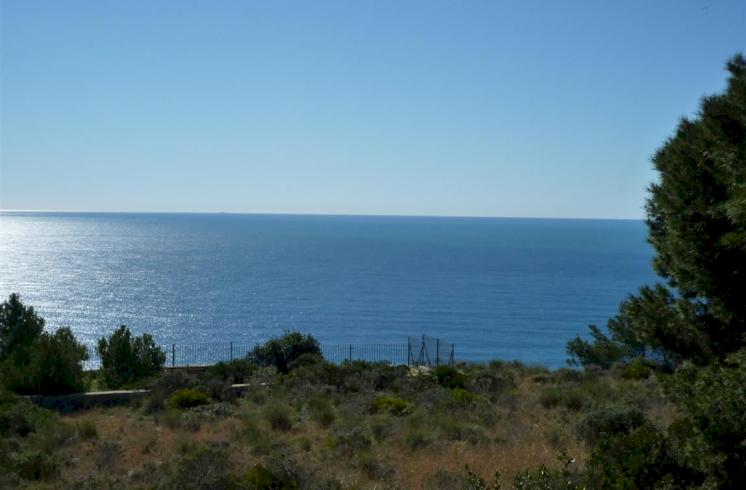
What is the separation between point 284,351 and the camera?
1104 inches

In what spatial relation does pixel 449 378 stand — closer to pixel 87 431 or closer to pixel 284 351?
pixel 284 351

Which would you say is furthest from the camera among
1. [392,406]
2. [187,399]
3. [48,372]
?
[48,372]

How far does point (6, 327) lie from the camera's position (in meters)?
27.5

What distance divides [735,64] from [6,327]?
25777mm

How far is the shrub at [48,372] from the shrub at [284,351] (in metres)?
8.35

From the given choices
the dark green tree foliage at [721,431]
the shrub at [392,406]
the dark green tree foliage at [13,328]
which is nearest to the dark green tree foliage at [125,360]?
the dark green tree foliage at [13,328]

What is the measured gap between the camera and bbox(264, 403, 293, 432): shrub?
14586mm

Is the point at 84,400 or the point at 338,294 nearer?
the point at 84,400

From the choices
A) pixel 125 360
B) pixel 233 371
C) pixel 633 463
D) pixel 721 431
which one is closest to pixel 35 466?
pixel 633 463

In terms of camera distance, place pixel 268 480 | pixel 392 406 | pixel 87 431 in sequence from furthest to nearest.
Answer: pixel 392 406
pixel 87 431
pixel 268 480

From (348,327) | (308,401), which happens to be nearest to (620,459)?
(308,401)

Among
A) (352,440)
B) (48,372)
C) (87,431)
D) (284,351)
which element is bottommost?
(284,351)

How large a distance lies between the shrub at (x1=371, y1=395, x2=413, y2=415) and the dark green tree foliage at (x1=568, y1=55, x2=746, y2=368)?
5692 millimetres

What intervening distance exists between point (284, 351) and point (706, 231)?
64.9ft
